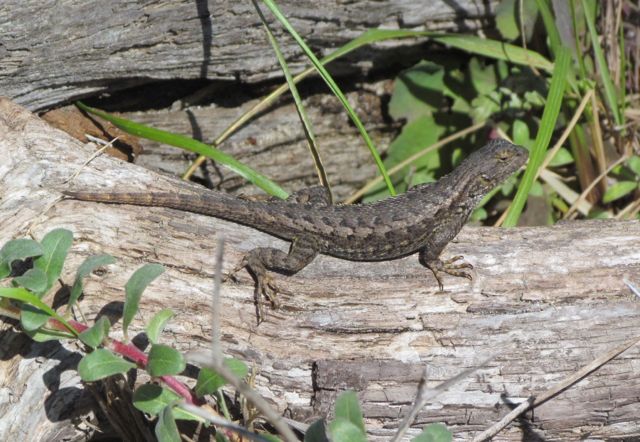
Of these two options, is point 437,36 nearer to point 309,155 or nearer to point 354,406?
point 309,155

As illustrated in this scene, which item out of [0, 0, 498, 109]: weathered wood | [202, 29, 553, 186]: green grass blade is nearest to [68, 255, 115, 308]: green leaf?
[0, 0, 498, 109]: weathered wood

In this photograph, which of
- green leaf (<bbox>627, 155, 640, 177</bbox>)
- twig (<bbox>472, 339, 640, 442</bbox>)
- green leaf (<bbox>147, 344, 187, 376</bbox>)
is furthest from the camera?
green leaf (<bbox>627, 155, 640, 177</bbox>)

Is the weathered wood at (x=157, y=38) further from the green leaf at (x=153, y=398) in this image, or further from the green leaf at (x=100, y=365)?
the green leaf at (x=153, y=398)

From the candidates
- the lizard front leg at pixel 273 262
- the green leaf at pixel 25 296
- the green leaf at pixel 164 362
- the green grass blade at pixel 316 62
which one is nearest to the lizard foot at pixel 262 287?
the lizard front leg at pixel 273 262

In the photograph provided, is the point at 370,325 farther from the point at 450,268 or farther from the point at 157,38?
the point at 157,38

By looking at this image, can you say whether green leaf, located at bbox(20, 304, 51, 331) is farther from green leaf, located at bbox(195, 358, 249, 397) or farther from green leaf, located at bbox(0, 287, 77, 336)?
green leaf, located at bbox(195, 358, 249, 397)

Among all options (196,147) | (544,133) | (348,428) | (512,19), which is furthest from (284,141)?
(348,428)
